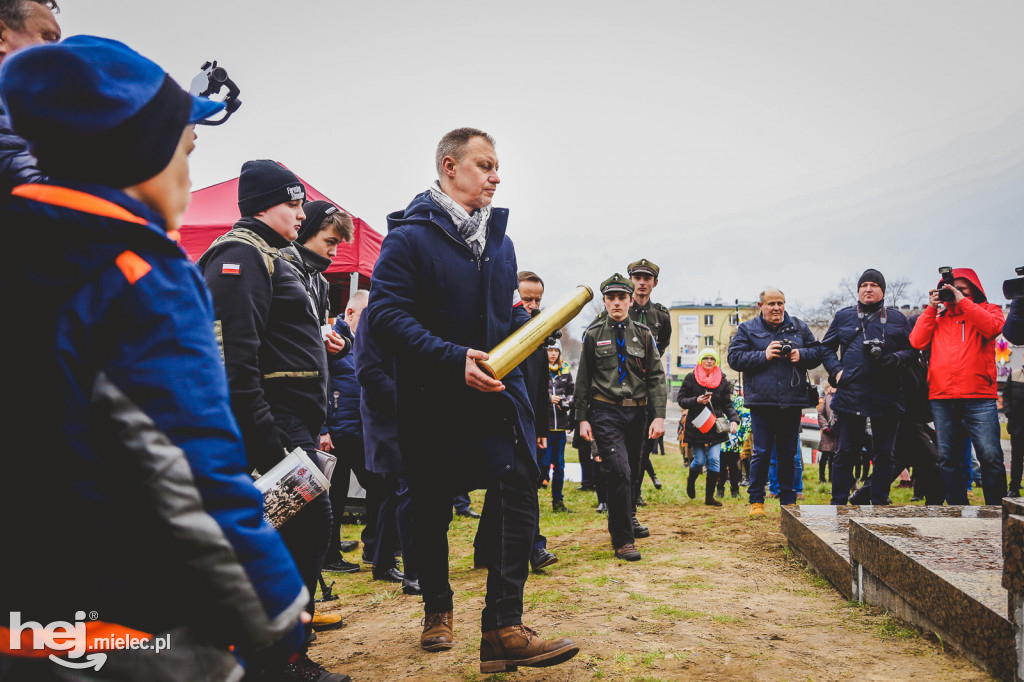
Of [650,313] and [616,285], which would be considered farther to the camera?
[650,313]

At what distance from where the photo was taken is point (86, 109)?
1262 millimetres

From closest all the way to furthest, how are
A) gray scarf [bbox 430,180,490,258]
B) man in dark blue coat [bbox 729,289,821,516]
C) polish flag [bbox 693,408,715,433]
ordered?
gray scarf [bbox 430,180,490,258]
man in dark blue coat [bbox 729,289,821,516]
polish flag [bbox 693,408,715,433]

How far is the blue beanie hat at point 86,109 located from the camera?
4.14 ft

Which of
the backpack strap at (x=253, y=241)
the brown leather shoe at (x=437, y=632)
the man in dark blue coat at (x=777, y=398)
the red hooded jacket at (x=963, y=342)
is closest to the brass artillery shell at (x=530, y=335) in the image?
the backpack strap at (x=253, y=241)

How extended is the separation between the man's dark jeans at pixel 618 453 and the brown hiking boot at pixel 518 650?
9.03 feet

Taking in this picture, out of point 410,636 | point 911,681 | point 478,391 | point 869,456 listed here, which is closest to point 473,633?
point 410,636

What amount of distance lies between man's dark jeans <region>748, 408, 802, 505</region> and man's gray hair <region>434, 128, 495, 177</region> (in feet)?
15.8

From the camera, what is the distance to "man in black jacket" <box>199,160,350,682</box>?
8.57 ft

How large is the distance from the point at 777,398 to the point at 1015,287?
7.36ft

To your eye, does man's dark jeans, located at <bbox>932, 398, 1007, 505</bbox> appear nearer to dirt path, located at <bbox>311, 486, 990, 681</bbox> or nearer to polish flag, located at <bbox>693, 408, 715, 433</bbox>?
dirt path, located at <bbox>311, 486, 990, 681</bbox>

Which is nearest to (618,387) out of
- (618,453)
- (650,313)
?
(618,453)

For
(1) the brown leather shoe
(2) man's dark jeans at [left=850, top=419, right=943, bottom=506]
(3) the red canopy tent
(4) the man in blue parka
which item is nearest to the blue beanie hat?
(4) the man in blue parka

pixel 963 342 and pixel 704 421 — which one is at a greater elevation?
pixel 963 342

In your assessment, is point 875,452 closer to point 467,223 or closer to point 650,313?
point 650,313
